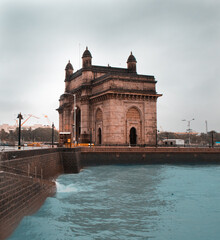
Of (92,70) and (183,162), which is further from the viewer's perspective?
(92,70)

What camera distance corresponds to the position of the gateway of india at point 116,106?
4916 cm

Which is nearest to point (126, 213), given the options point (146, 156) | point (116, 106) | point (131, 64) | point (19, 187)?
point (19, 187)

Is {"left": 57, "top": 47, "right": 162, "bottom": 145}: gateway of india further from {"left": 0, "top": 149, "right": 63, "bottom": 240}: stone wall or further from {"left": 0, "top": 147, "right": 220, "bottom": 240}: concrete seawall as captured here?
{"left": 0, "top": 149, "right": 63, "bottom": 240}: stone wall

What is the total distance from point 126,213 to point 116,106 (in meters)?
33.5

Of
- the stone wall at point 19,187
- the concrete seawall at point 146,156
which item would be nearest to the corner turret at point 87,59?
the concrete seawall at point 146,156

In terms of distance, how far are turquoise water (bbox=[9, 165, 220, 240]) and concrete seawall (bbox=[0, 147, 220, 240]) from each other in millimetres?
865

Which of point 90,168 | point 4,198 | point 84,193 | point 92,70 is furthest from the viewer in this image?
A: point 92,70

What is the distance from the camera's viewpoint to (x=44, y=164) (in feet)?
80.6

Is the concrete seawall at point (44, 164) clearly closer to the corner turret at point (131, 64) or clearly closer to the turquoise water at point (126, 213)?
the turquoise water at point (126, 213)

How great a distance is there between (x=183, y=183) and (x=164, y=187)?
381cm

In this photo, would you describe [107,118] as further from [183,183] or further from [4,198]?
[4,198]

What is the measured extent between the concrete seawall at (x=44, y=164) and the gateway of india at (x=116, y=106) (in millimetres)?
6567

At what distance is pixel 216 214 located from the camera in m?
17.3

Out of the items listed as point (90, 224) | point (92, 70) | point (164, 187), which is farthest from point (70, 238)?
point (92, 70)
